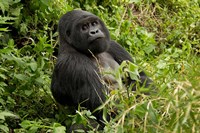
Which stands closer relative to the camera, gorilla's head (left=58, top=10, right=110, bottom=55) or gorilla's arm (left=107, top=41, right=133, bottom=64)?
gorilla's head (left=58, top=10, right=110, bottom=55)

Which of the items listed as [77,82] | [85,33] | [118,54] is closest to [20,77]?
[77,82]

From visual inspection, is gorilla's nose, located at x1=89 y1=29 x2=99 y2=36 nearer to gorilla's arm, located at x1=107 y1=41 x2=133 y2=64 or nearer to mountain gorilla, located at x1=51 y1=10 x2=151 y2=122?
mountain gorilla, located at x1=51 y1=10 x2=151 y2=122

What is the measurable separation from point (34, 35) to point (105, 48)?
1.03 metres

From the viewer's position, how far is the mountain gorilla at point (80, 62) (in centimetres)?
427

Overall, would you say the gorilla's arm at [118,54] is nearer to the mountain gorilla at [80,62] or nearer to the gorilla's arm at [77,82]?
the mountain gorilla at [80,62]

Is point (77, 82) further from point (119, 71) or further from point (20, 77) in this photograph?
point (119, 71)

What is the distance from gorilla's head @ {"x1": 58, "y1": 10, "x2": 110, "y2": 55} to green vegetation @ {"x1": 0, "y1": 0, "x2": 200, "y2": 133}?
0.97ft

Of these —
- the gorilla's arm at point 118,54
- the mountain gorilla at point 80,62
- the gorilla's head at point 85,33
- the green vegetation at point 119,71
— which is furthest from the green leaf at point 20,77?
the gorilla's arm at point 118,54

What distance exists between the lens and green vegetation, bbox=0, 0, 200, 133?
2.67 meters

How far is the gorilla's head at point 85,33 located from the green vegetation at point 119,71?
297 mm

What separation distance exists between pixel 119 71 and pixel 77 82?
136cm

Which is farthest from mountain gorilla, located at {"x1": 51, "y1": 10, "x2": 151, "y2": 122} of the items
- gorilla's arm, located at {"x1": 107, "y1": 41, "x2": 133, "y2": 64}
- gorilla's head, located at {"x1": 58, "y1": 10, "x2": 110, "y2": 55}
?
gorilla's arm, located at {"x1": 107, "y1": 41, "x2": 133, "y2": 64}

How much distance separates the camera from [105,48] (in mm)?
4559

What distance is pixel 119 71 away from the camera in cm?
296
